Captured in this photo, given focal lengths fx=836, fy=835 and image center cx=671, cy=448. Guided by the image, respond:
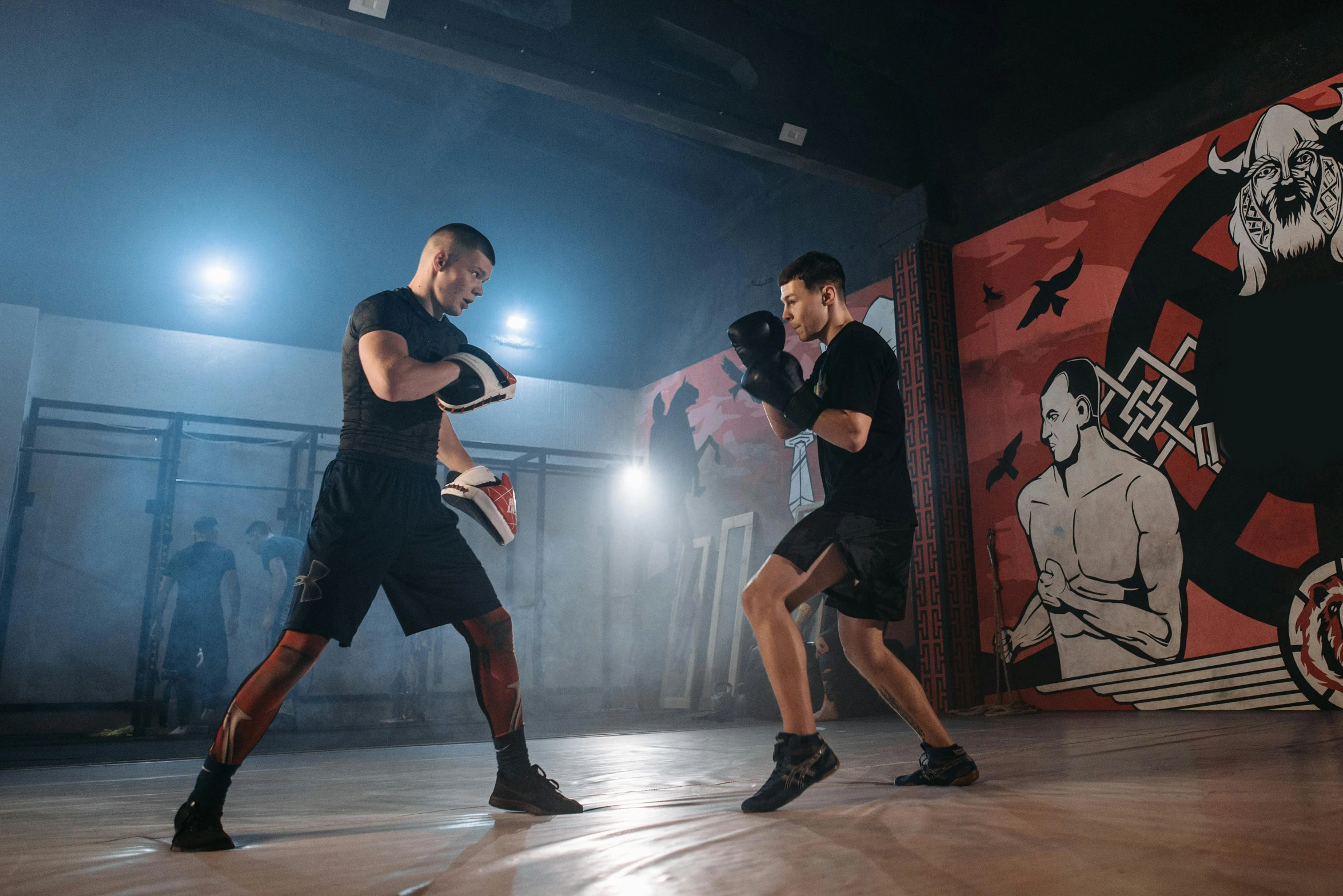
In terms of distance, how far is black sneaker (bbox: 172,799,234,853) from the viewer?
158 centimetres

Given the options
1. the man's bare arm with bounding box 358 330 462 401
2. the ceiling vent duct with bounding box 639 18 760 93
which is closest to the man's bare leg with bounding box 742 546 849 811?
the man's bare arm with bounding box 358 330 462 401

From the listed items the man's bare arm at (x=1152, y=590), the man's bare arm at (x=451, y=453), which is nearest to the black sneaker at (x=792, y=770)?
the man's bare arm at (x=451, y=453)

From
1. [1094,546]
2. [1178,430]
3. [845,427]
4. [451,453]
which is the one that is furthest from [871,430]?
[1094,546]

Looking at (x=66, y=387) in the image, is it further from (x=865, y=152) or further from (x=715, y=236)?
(x=865, y=152)

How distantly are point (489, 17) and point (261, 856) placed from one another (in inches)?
178

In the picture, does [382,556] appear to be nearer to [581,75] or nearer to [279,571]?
[581,75]

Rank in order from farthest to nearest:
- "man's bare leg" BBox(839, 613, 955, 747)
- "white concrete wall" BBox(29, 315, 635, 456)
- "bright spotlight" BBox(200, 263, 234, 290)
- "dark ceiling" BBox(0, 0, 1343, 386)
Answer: "bright spotlight" BBox(200, 263, 234, 290) → "white concrete wall" BBox(29, 315, 635, 456) → "dark ceiling" BBox(0, 0, 1343, 386) → "man's bare leg" BBox(839, 613, 955, 747)

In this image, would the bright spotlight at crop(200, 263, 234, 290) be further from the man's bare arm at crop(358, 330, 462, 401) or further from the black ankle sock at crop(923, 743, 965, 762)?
the black ankle sock at crop(923, 743, 965, 762)

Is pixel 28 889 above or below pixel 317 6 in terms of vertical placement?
below

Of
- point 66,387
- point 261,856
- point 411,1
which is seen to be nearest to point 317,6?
point 411,1

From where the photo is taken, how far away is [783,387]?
205cm

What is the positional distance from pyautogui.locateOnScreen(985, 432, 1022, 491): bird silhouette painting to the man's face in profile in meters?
0.20

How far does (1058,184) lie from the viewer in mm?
5262

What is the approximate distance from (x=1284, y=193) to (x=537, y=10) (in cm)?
418
